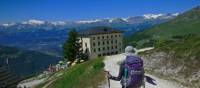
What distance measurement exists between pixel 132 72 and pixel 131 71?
5 centimetres

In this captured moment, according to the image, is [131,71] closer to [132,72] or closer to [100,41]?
[132,72]

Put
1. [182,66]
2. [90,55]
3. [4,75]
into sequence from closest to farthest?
[182,66] → [4,75] → [90,55]

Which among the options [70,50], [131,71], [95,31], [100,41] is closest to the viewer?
[131,71]

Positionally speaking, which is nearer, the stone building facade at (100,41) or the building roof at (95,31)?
the stone building facade at (100,41)

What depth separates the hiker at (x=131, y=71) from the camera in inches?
508

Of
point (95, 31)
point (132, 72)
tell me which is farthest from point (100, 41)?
point (132, 72)

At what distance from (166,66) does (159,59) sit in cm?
322

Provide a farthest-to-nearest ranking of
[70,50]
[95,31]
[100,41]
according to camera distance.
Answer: [100,41], [95,31], [70,50]

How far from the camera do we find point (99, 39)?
162625mm

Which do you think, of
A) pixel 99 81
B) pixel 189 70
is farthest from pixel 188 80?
pixel 99 81

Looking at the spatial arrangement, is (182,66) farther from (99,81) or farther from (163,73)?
(99,81)

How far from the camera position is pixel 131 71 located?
1288 centimetres

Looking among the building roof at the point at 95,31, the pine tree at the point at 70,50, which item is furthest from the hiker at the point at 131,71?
the building roof at the point at 95,31

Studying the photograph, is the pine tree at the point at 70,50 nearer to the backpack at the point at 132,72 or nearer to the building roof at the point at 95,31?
the building roof at the point at 95,31
